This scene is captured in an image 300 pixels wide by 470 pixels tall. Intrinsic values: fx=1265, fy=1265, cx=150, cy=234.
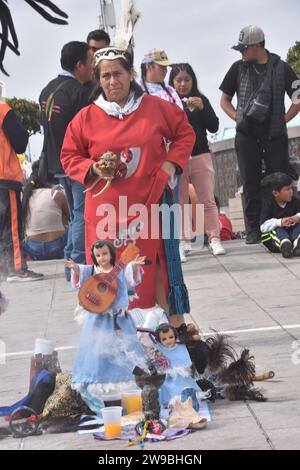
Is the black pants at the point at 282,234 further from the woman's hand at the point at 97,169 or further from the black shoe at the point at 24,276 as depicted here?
the woman's hand at the point at 97,169

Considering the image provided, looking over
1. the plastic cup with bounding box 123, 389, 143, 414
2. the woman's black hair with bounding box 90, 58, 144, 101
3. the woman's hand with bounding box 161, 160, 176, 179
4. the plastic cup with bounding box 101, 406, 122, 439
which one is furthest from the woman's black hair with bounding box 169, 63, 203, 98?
the plastic cup with bounding box 101, 406, 122, 439

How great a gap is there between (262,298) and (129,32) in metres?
2.74

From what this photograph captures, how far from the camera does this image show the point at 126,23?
7383 millimetres

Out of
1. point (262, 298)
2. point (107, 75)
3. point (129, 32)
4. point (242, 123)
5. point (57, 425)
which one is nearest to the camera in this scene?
point (57, 425)

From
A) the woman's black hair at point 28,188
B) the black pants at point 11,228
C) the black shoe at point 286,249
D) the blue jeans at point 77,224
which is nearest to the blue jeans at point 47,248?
the woman's black hair at point 28,188

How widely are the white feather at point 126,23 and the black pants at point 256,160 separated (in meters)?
4.40

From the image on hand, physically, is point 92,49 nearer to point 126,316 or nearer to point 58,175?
point 58,175

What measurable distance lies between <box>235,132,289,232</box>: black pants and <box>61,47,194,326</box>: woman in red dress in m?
5.18

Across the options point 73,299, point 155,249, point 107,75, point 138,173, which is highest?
point 107,75

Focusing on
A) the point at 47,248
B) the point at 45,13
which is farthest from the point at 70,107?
the point at 45,13

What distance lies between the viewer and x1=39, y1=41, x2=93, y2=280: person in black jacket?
952 centimetres

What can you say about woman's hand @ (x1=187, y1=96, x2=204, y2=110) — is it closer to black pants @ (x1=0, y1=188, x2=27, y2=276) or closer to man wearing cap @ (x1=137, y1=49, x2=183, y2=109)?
man wearing cap @ (x1=137, y1=49, x2=183, y2=109)

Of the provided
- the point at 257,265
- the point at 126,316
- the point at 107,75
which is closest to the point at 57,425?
the point at 126,316

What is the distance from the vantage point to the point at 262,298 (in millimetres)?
9227
